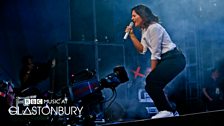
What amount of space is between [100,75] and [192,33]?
1.13 metres

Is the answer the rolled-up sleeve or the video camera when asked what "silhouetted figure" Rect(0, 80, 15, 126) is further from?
the rolled-up sleeve

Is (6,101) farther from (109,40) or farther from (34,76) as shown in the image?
(109,40)

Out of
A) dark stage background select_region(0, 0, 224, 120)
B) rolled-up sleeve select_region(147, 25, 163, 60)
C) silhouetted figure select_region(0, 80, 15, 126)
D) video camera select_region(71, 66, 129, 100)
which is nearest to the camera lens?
silhouetted figure select_region(0, 80, 15, 126)

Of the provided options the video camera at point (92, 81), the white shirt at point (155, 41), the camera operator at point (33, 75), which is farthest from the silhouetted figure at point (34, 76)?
the white shirt at point (155, 41)

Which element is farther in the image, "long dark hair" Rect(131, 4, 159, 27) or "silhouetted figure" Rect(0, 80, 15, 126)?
"long dark hair" Rect(131, 4, 159, 27)

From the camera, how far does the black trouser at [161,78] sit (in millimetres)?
3131

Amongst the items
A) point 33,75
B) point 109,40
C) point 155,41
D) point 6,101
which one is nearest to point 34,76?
point 33,75

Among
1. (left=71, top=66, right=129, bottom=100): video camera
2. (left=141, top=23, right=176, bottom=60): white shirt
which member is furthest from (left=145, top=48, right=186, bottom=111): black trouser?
(left=71, top=66, right=129, bottom=100): video camera

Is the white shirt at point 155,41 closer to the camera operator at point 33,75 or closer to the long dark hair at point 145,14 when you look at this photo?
the long dark hair at point 145,14

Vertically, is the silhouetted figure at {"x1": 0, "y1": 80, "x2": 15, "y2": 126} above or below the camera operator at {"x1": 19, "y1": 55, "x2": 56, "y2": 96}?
below

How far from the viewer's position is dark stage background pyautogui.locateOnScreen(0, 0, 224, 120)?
2.71m

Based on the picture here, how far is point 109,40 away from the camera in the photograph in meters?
3.12

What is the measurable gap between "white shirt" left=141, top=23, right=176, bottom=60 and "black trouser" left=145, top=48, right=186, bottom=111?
0.05m

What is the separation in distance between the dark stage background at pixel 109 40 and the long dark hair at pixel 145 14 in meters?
0.05
